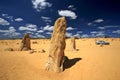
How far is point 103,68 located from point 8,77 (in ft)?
25.5

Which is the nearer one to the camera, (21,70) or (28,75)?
(28,75)

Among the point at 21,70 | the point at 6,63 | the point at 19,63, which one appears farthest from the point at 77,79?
the point at 6,63

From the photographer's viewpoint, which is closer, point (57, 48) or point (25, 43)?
point (57, 48)

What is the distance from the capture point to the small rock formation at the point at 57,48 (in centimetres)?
1362

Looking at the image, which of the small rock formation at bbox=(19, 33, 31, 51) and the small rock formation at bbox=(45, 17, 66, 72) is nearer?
the small rock formation at bbox=(45, 17, 66, 72)

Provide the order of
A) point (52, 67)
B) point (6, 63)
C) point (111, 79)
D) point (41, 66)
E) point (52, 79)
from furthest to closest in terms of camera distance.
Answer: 1. point (6, 63)
2. point (41, 66)
3. point (52, 67)
4. point (52, 79)
5. point (111, 79)

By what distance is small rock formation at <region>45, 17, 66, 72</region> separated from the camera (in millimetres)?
13625

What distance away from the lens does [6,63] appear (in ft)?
52.9

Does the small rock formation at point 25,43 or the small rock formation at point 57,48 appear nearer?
the small rock formation at point 57,48

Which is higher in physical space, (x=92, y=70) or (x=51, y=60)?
(x=51, y=60)

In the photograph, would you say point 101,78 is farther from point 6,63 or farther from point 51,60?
point 6,63

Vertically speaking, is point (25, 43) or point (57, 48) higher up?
point (25, 43)

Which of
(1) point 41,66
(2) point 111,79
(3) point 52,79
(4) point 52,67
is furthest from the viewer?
(1) point 41,66

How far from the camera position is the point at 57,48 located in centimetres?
1377
